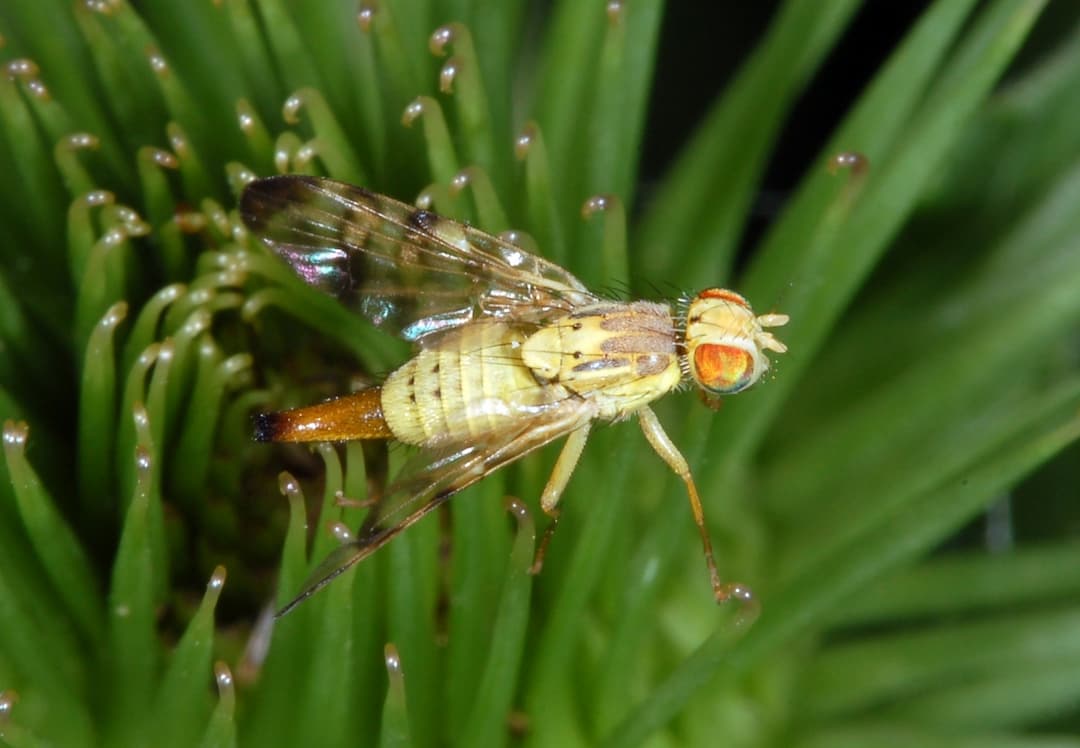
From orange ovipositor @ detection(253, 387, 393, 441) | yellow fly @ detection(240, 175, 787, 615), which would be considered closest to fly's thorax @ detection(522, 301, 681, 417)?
yellow fly @ detection(240, 175, 787, 615)

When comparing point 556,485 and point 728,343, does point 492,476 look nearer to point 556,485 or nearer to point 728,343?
point 556,485

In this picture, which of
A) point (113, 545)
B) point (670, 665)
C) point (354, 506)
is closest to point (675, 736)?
point (670, 665)

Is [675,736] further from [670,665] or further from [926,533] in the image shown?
[926,533]

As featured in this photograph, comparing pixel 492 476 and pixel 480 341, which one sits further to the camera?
pixel 480 341

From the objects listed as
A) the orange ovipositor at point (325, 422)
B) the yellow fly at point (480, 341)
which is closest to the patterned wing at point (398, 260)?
the yellow fly at point (480, 341)

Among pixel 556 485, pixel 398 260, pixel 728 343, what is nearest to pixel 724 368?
pixel 728 343

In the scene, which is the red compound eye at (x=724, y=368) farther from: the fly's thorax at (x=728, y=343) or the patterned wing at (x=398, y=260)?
the patterned wing at (x=398, y=260)

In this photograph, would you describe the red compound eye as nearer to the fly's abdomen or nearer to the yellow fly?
the yellow fly
